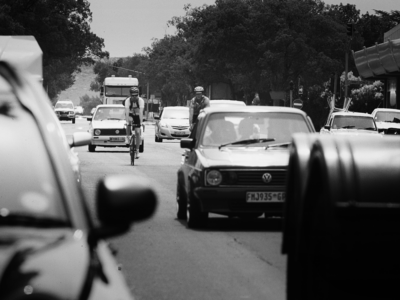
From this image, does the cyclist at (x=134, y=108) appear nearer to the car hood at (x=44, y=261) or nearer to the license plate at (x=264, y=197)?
the license plate at (x=264, y=197)

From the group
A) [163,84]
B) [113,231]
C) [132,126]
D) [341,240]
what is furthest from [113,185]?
[163,84]

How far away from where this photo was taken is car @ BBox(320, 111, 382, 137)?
3184cm

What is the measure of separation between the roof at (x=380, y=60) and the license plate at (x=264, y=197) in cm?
4170

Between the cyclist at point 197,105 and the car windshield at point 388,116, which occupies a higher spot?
the cyclist at point 197,105

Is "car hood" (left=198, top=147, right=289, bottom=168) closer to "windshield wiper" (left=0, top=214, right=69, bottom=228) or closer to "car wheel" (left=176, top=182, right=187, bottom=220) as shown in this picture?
"car wheel" (left=176, top=182, right=187, bottom=220)

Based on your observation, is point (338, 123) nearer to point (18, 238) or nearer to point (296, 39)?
point (18, 238)

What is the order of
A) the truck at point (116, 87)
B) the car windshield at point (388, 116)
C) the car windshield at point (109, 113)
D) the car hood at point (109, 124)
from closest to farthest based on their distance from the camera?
the car hood at point (109, 124) → the car windshield at point (109, 113) → the car windshield at point (388, 116) → the truck at point (116, 87)

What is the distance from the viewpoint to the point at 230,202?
1218 cm

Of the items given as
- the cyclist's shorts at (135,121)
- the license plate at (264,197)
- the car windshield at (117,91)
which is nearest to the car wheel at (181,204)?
the license plate at (264,197)

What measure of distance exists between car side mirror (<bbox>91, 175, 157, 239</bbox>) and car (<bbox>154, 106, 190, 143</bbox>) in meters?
43.0

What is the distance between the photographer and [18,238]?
3.61m

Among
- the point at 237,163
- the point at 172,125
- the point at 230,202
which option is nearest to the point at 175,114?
the point at 172,125

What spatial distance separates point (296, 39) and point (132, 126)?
50599 millimetres

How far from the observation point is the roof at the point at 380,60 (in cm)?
5350
